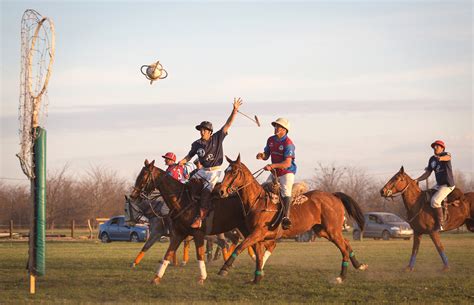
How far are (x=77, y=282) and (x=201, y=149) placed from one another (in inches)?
160

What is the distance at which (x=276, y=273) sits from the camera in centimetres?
1847

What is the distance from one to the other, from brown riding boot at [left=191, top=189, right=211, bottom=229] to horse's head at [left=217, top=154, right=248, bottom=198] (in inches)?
48.3

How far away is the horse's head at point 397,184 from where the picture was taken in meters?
19.9

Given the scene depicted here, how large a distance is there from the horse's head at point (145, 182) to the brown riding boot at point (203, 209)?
1.13m

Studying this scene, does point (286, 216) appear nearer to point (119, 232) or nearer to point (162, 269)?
point (162, 269)

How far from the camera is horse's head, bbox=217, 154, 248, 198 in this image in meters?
15.3

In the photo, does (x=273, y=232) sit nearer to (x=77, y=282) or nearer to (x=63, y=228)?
(x=77, y=282)

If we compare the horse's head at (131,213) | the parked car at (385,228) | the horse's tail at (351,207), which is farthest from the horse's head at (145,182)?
the parked car at (385,228)

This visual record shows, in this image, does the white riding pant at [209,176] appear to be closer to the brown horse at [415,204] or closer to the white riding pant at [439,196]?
the brown horse at [415,204]

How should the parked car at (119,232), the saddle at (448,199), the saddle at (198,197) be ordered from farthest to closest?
the parked car at (119,232)
the saddle at (448,199)
the saddle at (198,197)

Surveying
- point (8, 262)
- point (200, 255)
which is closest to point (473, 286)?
point (200, 255)

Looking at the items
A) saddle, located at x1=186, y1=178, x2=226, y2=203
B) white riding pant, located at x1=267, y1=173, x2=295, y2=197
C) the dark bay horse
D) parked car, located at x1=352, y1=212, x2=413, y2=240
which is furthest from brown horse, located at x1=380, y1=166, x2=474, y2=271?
parked car, located at x1=352, y1=212, x2=413, y2=240

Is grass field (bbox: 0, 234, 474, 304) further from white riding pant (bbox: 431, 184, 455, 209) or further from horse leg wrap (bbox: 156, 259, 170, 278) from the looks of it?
white riding pant (bbox: 431, 184, 455, 209)

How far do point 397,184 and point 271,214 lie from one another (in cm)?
522
